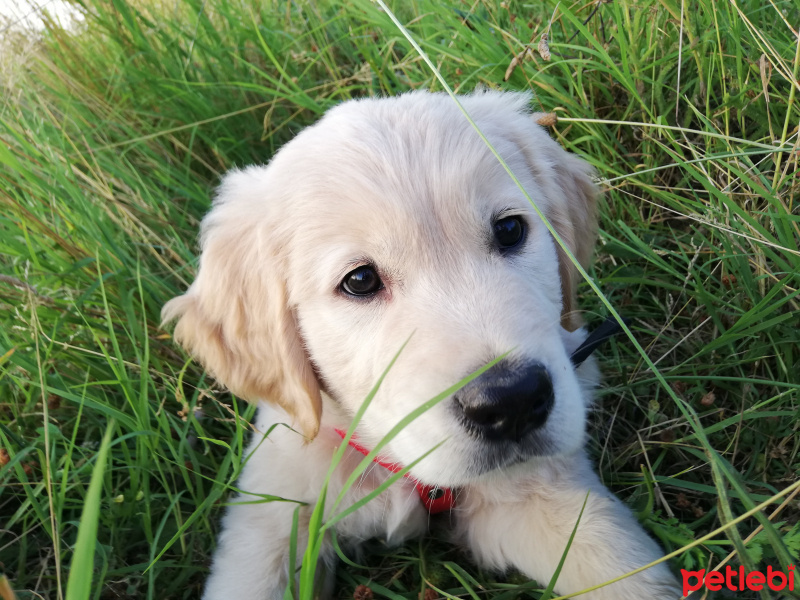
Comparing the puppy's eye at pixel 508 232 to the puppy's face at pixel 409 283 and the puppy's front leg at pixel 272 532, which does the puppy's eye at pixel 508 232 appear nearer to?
the puppy's face at pixel 409 283

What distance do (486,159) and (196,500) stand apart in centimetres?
155

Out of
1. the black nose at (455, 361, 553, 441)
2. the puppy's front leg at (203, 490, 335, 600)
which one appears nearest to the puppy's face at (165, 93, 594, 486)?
the black nose at (455, 361, 553, 441)

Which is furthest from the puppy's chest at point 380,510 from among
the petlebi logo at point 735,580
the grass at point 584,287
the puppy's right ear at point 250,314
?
the petlebi logo at point 735,580

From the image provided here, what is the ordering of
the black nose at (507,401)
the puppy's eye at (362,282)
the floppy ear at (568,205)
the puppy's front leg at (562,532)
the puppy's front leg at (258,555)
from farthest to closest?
the floppy ear at (568,205)
the puppy's front leg at (258,555)
the puppy's eye at (362,282)
the puppy's front leg at (562,532)
the black nose at (507,401)

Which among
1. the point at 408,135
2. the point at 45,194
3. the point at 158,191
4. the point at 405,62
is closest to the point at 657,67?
the point at 405,62

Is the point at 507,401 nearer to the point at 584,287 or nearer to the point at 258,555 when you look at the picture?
the point at 258,555

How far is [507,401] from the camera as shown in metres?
1.37

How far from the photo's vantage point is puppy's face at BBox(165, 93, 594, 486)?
144cm

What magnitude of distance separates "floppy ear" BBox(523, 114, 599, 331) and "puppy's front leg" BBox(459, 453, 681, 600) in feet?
A: 1.90

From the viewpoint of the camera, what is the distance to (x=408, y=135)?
→ 5.81 ft

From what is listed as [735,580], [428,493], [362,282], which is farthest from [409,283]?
[735,580]

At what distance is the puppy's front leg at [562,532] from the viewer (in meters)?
1.59

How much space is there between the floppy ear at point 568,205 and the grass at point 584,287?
0.24 meters

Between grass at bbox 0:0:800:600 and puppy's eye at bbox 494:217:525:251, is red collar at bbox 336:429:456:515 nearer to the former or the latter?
grass at bbox 0:0:800:600
